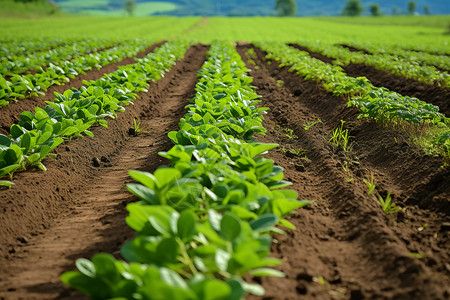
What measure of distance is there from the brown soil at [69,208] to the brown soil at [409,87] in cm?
595

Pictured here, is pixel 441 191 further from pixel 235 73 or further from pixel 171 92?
pixel 171 92

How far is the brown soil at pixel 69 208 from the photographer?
3.08 m

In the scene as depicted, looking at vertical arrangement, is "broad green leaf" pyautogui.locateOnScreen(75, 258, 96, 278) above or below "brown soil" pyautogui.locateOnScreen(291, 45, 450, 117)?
above

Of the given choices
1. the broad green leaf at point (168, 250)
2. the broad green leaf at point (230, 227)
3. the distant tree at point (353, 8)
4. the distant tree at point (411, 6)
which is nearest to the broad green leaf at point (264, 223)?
the broad green leaf at point (230, 227)

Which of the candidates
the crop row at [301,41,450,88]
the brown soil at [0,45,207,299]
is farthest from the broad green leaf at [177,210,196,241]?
the crop row at [301,41,450,88]

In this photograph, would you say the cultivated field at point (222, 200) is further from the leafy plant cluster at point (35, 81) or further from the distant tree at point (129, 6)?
the distant tree at point (129, 6)

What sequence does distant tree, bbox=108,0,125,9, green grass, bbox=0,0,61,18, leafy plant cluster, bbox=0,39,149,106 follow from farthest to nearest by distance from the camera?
distant tree, bbox=108,0,125,9, green grass, bbox=0,0,61,18, leafy plant cluster, bbox=0,39,149,106

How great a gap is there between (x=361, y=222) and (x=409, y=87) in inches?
295

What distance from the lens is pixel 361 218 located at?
363 cm

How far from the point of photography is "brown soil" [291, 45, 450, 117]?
28.6 ft

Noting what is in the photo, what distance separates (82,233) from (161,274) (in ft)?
6.44

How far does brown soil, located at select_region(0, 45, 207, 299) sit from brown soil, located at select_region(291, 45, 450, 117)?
5.95 meters

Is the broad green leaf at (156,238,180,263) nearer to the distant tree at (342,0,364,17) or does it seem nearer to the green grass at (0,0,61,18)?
the green grass at (0,0,61,18)

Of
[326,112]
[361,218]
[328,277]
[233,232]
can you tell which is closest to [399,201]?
[361,218]
